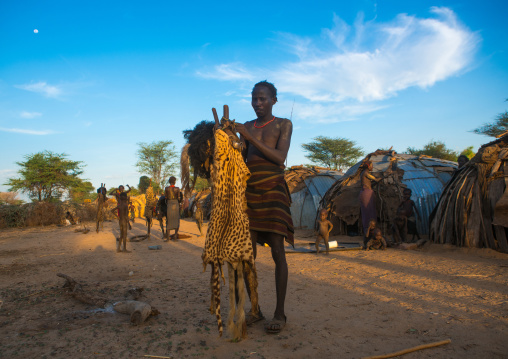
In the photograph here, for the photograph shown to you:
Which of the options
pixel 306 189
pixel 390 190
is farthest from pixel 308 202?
pixel 390 190

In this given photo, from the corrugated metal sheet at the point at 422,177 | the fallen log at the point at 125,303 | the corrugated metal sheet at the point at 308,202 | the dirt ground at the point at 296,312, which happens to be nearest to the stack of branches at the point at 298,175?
the corrugated metal sheet at the point at 308,202

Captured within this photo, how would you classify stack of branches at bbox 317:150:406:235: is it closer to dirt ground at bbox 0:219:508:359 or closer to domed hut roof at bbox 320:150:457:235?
domed hut roof at bbox 320:150:457:235

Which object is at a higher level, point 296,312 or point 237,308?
point 237,308

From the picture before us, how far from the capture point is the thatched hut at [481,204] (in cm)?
628

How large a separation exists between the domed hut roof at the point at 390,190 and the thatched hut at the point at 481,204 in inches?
91.9

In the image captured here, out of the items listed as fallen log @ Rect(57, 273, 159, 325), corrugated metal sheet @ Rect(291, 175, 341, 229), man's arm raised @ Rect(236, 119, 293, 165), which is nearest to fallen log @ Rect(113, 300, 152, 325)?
fallen log @ Rect(57, 273, 159, 325)

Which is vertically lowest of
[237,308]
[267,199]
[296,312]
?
[296,312]

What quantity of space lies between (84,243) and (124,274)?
18.5 ft

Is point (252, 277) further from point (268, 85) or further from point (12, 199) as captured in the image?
point (12, 199)

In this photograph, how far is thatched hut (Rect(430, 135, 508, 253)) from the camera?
20.6 ft

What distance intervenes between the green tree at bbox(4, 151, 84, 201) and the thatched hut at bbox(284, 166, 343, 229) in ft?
59.0

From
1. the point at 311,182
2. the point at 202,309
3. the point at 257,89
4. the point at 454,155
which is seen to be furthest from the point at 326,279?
the point at 454,155

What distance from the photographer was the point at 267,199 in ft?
9.13

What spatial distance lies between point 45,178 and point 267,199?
83.7 ft
